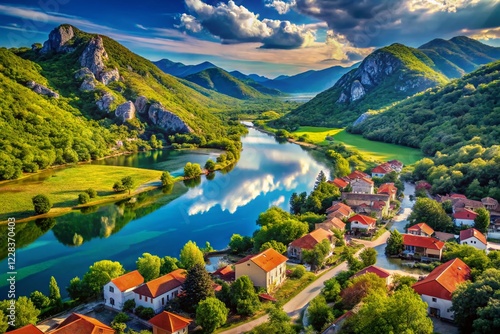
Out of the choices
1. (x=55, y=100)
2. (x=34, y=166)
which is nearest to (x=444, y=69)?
(x=55, y=100)

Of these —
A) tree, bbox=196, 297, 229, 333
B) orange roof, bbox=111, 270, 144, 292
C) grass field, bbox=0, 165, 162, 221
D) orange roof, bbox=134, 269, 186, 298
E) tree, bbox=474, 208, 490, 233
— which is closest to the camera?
tree, bbox=196, 297, 229, 333

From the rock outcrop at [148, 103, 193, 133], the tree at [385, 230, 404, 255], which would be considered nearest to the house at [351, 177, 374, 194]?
the tree at [385, 230, 404, 255]

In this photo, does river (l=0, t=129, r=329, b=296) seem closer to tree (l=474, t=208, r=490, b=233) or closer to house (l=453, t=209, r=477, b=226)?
house (l=453, t=209, r=477, b=226)

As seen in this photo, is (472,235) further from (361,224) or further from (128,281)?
(128,281)

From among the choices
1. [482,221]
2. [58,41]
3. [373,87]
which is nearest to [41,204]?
[482,221]

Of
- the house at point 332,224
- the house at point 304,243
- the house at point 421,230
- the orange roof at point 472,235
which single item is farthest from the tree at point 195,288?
the orange roof at point 472,235

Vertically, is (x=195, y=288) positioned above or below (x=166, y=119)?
below

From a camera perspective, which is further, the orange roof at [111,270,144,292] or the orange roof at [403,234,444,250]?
the orange roof at [403,234,444,250]

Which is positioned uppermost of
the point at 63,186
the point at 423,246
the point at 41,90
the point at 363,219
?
the point at 41,90
